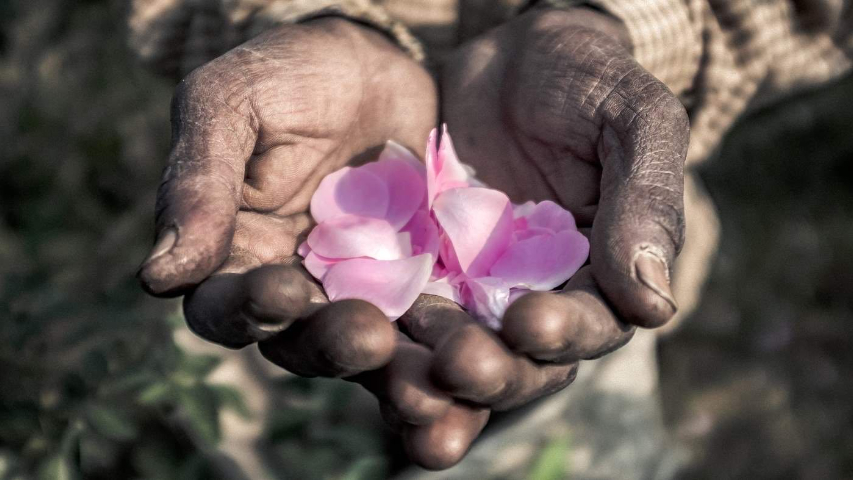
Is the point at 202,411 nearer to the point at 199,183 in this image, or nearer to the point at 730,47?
the point at 199,183

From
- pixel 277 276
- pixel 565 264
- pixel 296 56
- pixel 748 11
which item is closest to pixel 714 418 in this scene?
pixel 748 11

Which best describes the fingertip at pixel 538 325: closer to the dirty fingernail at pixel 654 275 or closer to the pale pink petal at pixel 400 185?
the dirty fingernail at pixel 654 275

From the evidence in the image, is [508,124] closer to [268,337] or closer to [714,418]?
[268,337]

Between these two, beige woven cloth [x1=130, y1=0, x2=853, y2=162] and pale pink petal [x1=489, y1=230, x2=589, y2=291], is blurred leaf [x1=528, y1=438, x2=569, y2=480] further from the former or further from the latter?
beige woven cloth [x1=130, y1=0, x2=853, y2=162]

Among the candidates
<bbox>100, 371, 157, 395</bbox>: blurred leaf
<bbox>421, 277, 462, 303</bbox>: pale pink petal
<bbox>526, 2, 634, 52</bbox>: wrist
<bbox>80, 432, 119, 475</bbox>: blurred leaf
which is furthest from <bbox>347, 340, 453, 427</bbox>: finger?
<bbox>80, 432, 119, 475</bbox>: blurred leaf

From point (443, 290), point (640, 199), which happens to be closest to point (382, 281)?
point (443, 290)

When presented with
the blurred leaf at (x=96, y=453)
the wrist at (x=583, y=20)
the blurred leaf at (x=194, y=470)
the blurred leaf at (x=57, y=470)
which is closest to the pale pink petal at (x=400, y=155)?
the wrist at (x=583, y=20)
